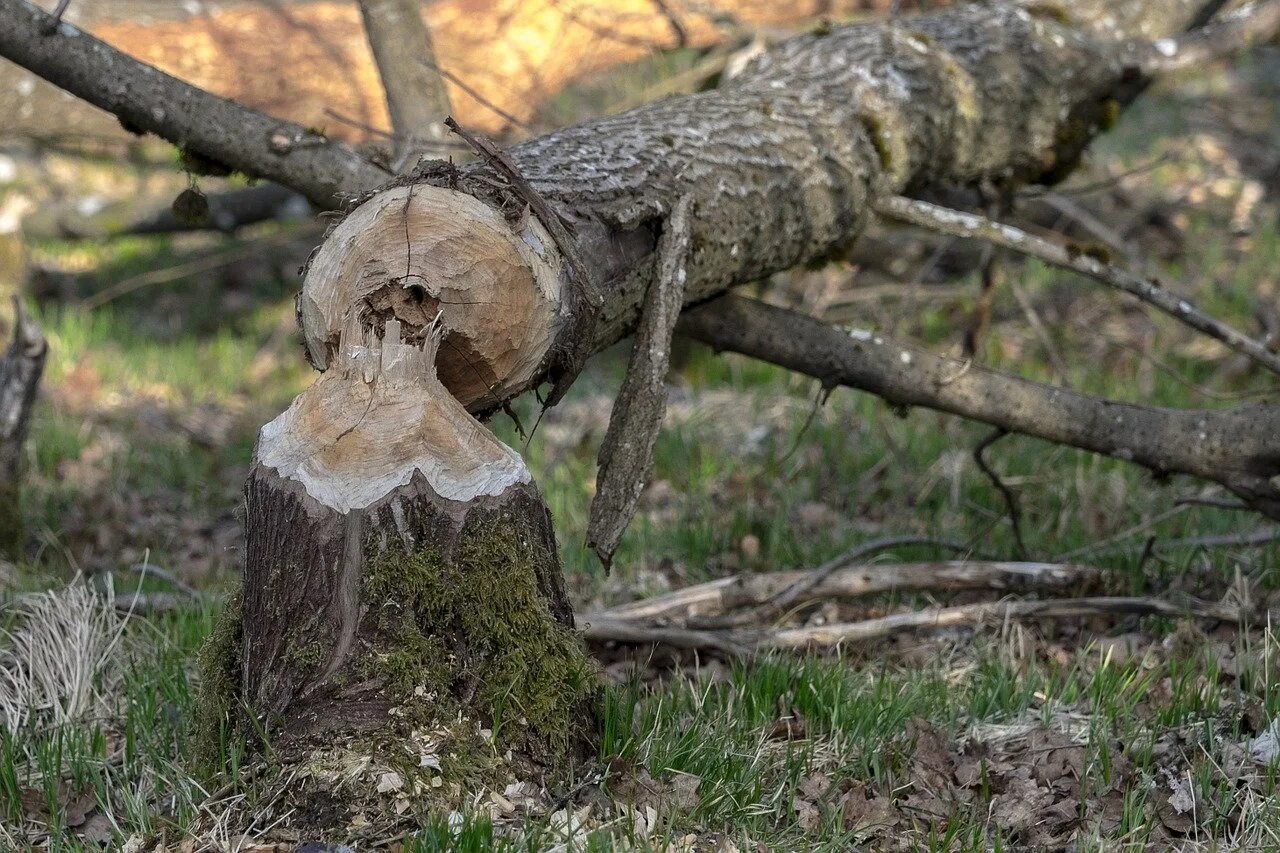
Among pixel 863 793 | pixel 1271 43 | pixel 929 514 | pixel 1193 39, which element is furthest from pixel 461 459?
pixel 1271 43

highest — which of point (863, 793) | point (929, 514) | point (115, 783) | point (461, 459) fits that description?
point (461, 459)

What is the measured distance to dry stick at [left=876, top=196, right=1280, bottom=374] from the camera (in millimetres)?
4023

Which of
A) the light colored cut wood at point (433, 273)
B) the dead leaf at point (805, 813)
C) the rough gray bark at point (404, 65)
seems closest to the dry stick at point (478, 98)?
Result: the rough gray bark at point (404, 65)

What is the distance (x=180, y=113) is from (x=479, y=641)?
206 centimetres

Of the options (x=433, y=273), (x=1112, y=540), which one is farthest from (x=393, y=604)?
(x=1112, y=540)

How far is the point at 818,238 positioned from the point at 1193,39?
2398 millimetres

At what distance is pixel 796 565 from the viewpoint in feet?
14.8

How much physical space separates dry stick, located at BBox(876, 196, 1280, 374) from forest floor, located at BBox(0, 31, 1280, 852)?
0.33m

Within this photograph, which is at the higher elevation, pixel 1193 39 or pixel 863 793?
pixel 1193 39

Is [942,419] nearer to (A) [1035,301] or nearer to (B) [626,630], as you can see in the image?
(A) [1035,301]

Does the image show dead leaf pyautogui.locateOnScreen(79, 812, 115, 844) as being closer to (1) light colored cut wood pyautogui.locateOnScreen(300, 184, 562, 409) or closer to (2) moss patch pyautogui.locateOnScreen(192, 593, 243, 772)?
(2) moss patch pyautogui.locateOnScreen(192, 593, 243, 772)

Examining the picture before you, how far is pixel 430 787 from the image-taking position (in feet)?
8.15

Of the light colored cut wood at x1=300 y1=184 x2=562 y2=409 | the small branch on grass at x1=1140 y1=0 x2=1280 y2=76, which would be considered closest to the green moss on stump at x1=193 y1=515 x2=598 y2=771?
the light colored cut wood at x1=300 y1=184 x2=562 y2=409

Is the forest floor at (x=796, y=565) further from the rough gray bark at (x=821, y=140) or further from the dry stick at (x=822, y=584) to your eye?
the rough gray bark at (x=821, y=140)
